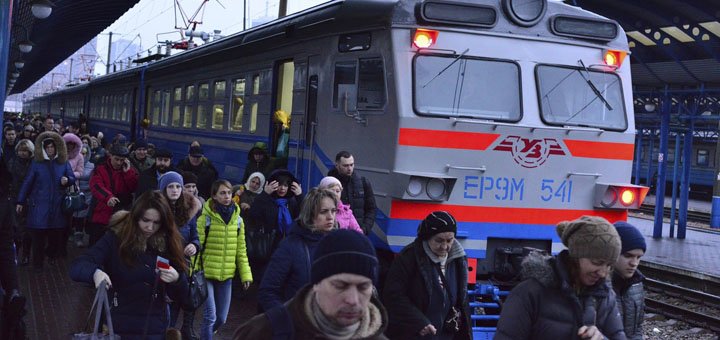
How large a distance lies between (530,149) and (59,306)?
4.95 metres

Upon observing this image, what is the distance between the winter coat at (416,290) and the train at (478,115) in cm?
253

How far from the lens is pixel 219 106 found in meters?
13.2

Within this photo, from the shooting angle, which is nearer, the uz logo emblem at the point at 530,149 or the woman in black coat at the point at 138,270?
the woman in black coat at the point at 138,270

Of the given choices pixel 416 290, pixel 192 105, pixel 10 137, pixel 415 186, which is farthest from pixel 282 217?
pixel 192 105

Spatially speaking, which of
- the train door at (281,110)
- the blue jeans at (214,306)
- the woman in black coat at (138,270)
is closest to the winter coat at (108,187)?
the train door at (281,110)

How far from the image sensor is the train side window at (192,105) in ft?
46.4

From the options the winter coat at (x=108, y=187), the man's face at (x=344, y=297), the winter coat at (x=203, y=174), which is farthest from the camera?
the winter coat at (x=203, y=174)

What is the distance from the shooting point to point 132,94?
2191cm

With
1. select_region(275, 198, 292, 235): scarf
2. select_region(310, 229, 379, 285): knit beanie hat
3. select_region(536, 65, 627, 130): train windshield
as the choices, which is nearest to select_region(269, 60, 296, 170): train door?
select_region(275, 198, 292, 235): scarf

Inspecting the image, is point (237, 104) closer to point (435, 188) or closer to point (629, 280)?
point (435, 188)

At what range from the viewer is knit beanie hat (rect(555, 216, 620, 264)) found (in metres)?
4.00

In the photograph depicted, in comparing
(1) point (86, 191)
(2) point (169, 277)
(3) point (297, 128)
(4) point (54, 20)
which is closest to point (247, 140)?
(3) point (297, 128)

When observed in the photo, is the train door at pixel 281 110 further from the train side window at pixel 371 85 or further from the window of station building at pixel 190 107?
Answer: the window of station building at pixel 190 107

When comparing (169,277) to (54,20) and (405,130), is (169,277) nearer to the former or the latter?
(405,130)
